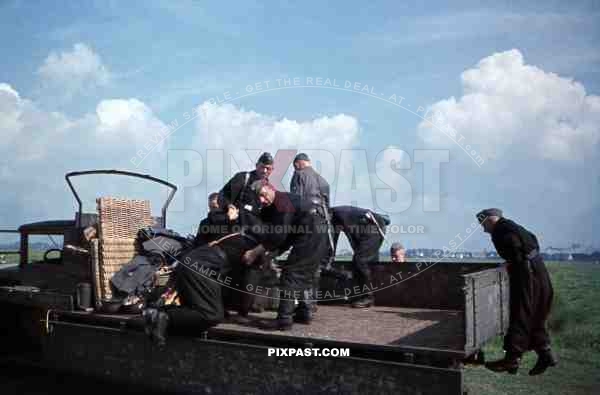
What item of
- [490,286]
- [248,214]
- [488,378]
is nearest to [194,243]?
[248,214]

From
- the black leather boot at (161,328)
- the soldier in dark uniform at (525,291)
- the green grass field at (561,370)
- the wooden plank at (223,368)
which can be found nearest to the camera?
the wooden plank at (223,368)

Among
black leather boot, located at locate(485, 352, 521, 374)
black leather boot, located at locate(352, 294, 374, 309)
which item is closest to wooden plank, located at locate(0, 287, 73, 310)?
black leather boot, located at locate(352, 294, 374, 309)

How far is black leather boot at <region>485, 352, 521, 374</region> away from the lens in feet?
12.8

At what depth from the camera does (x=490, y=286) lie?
4.22 m

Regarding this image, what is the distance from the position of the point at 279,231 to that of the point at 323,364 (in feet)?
5.28

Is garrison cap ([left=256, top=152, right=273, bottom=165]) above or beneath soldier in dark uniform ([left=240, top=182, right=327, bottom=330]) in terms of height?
above

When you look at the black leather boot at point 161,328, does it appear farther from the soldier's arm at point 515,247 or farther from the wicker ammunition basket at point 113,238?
the soldier's arm at point 515,247

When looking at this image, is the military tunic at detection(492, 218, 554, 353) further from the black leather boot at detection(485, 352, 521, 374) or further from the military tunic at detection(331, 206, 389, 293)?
the military tunic at detection(331, 206, 389, 293)

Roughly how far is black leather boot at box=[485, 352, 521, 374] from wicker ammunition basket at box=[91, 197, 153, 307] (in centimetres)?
380

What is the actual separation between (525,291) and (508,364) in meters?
0.62

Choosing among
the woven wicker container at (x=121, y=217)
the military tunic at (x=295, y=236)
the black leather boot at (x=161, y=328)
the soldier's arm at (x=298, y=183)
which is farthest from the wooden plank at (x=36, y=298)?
the soldier's arm at (x=298, y=183)

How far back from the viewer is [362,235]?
248 inches

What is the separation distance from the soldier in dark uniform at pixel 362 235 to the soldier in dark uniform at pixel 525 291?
189 cm

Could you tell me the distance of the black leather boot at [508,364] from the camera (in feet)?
12.8
